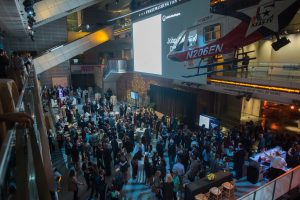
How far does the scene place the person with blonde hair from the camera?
646 centimetres

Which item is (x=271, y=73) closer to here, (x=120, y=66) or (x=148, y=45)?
(x=148, y=45)

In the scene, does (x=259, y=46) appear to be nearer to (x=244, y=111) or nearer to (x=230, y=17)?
(x=244, y=111)

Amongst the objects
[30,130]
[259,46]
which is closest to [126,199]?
[30,130]

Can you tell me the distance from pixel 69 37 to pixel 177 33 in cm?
1608

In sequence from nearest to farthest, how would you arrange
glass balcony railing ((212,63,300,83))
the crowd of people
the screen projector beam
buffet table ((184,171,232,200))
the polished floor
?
buffet table ((184,171,232,200)) < the crowd of people < the polished floor < glass balcony railing ((212,63,300,83)) < the screen projector beam

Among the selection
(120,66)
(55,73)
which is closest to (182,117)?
(120,66)

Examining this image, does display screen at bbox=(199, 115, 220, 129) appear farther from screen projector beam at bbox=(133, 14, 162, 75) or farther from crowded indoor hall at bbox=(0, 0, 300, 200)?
screen projector beam at bbox=(133, 14, 162, 75)

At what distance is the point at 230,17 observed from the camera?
9164mm

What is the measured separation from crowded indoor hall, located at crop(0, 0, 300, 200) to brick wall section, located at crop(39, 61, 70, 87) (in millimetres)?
4549

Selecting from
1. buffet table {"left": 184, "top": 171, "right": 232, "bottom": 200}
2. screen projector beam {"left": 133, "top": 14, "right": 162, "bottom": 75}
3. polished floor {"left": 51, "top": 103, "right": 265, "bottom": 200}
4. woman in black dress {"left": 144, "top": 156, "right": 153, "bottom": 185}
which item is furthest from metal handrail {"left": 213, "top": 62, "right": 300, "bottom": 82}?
woman in black dress {"left": 144, "top": 156, "right": 153, "bottom": 185}

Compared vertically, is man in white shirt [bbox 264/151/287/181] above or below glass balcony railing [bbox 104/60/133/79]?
below

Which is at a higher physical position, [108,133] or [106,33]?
[106,33]

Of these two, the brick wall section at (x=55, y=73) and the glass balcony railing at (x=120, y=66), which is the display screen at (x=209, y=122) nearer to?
the glass balcony railing at (x=120, y=66)

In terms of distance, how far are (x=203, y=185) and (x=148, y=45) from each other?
10397 mm
